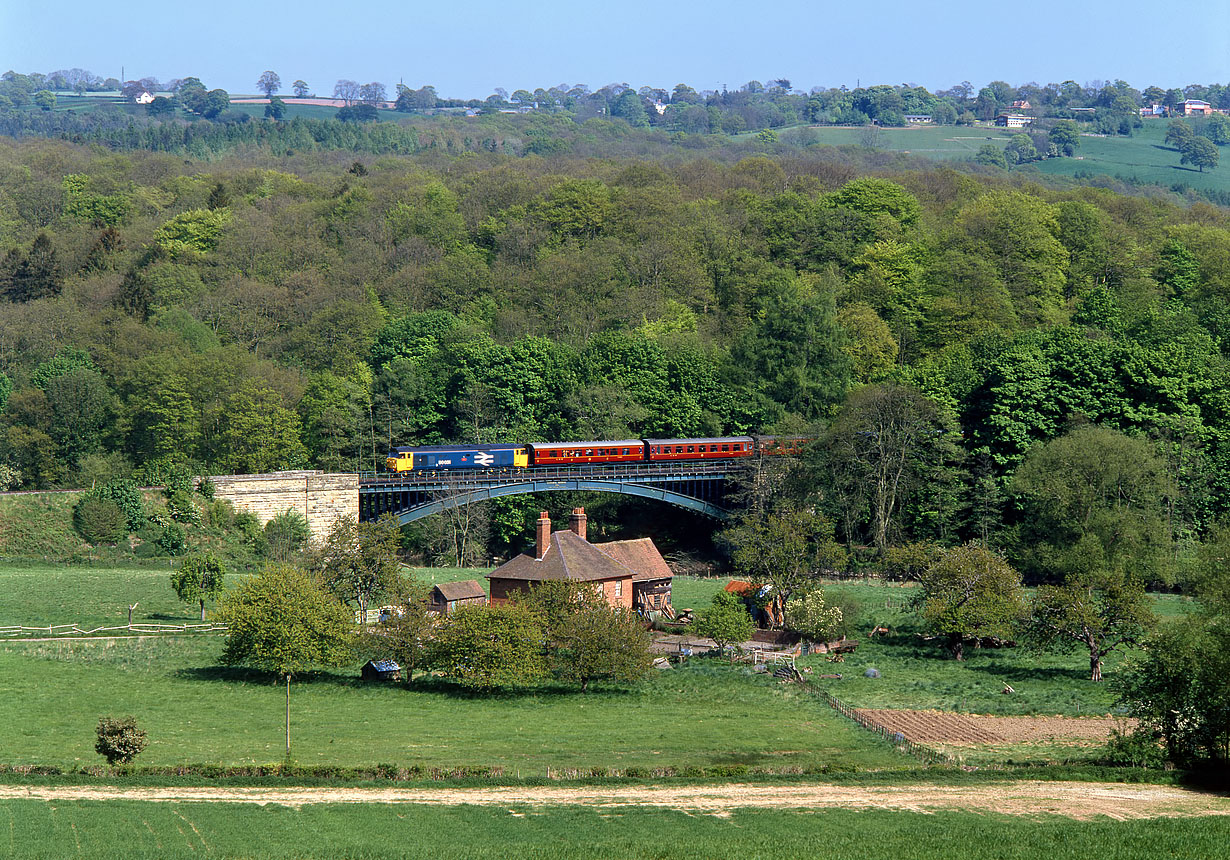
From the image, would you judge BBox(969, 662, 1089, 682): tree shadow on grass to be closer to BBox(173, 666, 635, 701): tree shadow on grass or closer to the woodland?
the woodland

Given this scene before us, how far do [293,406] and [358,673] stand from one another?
4006cm

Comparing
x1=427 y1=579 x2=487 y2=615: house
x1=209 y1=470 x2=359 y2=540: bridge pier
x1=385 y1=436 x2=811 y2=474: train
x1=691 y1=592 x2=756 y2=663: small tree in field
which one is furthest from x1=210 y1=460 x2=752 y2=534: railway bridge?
x1=691 y1=592 x2=756 y2=663: small tree in field

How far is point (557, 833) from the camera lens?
3891 centimetres

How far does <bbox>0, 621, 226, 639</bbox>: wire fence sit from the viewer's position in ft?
202

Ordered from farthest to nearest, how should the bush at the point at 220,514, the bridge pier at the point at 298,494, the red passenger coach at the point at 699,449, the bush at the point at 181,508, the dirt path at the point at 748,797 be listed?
1. the red passenger coach at the point at 699,449
2. the bridge pier at the point at 298,494
3. the bush at the point at 220,514
4. the bush at the point at 181,508
5. the dirt path at the point at 748,797

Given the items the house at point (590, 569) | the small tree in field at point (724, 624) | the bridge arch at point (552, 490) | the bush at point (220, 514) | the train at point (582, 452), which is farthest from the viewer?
the train at point (582, 452)

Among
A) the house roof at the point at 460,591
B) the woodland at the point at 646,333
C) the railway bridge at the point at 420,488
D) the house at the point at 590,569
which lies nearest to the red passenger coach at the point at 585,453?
the railway bridge at the point at 420,488

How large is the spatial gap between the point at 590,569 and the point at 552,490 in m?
18.8

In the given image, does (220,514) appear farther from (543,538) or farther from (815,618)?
(815,618)

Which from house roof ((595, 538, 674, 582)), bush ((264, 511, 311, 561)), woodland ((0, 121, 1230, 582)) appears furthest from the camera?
woodland ((0, 121, 1230, 582))

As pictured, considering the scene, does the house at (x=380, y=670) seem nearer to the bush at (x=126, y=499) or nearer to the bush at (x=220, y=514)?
the bush at (x=220, y=514)

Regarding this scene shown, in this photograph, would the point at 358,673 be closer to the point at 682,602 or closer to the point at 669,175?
the point at 682,602

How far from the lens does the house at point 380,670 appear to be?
58.6 metres

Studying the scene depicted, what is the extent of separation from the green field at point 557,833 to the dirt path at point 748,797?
73cm
